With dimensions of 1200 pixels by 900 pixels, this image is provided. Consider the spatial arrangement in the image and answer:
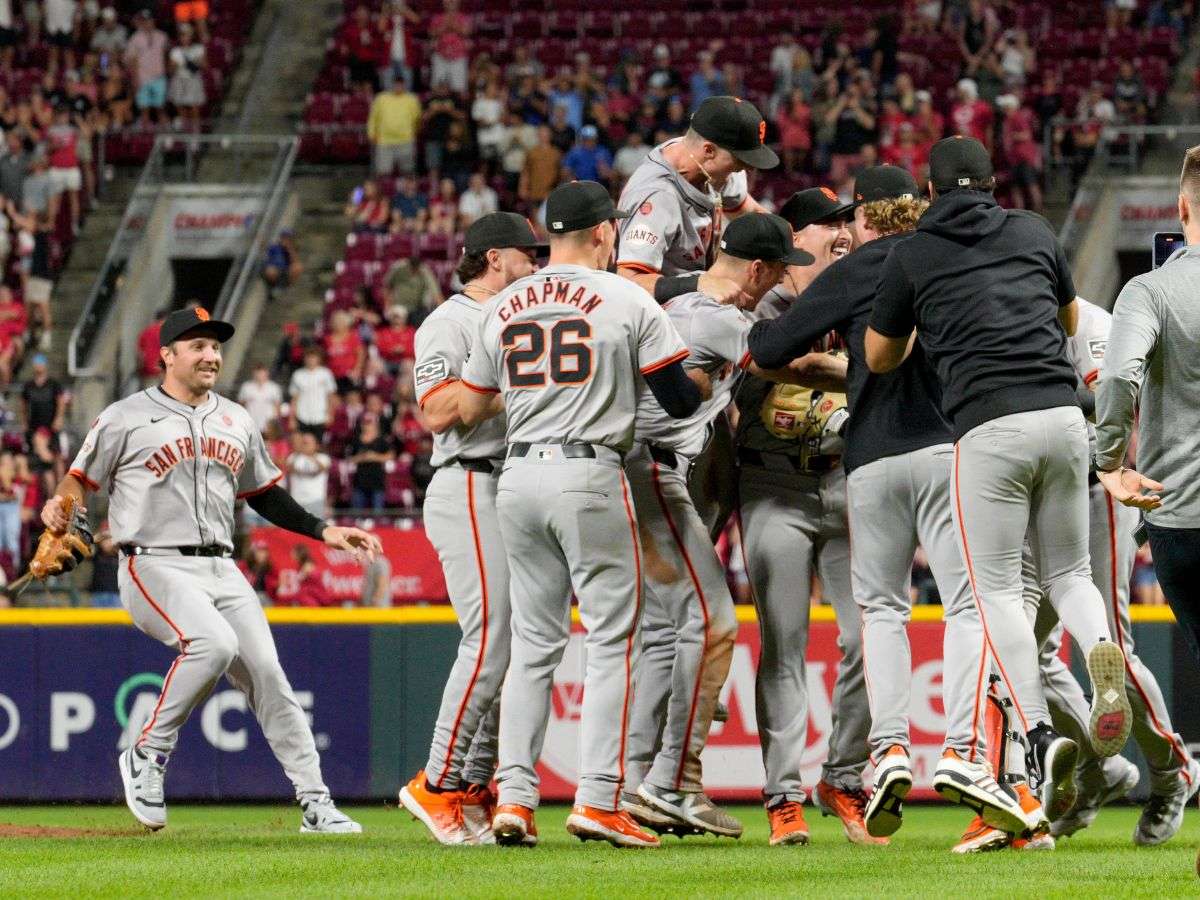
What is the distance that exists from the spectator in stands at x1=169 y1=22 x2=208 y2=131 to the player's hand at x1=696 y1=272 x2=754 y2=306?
16284mm

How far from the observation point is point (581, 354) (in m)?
6.59

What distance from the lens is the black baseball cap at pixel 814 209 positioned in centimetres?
755

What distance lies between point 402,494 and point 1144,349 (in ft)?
37.4

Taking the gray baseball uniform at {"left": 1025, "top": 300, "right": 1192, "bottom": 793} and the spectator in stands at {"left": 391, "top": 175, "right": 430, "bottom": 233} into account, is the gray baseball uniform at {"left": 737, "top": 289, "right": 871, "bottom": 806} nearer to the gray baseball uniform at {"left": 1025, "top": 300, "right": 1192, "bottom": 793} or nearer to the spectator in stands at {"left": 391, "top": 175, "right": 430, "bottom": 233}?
the gray baseball uniform at {"left": 1025, "top": 300, "right": 1192, "bottom": 793}

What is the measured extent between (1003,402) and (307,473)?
35.3ft

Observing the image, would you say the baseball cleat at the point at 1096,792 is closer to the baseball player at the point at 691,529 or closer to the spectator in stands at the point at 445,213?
the baseball player at the point at 691,529

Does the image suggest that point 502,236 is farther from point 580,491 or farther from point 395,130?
point 395,130

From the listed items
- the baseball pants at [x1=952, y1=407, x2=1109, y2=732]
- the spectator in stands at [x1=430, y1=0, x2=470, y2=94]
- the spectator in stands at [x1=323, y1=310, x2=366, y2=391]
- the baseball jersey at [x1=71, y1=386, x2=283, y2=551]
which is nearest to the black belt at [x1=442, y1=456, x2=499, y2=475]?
the baseball jersey at [x1=71, y1=386, x2=283, y2=551]

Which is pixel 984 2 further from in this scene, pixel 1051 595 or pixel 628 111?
pixel 1051 595

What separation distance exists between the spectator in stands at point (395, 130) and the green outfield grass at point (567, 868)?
13.9 meters

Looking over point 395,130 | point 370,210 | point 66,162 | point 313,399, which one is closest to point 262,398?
point 313,399

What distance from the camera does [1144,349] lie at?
217 inches

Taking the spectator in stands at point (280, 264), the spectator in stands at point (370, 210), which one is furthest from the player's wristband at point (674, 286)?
the spectator in stands at point (280, 264)

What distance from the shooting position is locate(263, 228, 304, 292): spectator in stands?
20.3m
